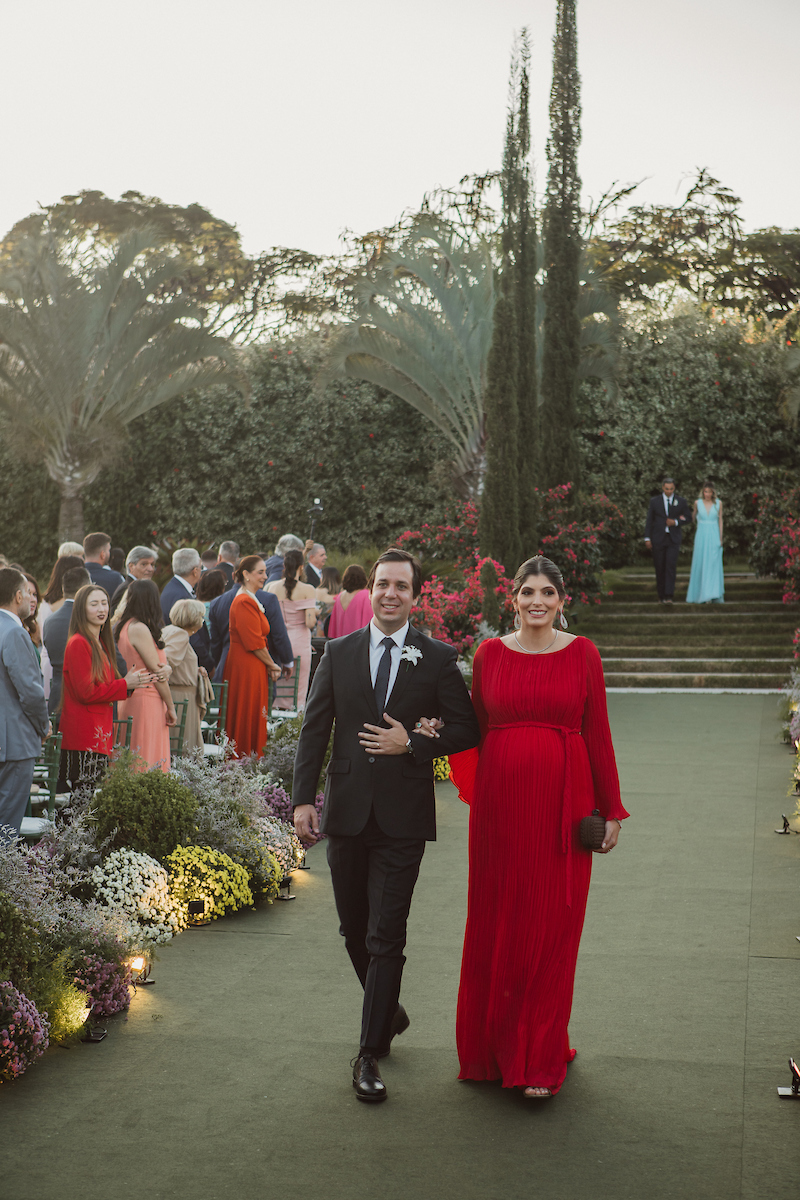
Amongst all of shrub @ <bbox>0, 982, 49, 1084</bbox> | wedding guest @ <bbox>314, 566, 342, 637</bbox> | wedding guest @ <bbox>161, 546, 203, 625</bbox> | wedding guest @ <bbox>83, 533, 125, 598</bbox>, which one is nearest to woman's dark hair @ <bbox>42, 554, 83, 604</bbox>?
wedding guest @ <bbox>161, 546, 203, 625</bbox>

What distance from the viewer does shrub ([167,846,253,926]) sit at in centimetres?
610

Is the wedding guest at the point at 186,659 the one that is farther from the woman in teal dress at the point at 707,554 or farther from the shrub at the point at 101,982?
the woman in teal dress at the point at 707,554

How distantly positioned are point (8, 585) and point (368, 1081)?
10.6 feet

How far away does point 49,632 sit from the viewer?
26.6 ft

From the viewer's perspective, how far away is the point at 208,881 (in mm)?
6191

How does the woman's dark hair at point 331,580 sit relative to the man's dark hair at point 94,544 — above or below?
below

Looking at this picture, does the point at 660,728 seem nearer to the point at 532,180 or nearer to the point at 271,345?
the point at 532,180

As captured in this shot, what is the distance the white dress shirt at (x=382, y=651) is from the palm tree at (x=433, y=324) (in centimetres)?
1688

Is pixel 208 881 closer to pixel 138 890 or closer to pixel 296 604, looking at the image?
pixel 138 890

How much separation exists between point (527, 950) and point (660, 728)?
927 centimetres

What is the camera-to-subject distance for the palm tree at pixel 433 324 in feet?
67.4

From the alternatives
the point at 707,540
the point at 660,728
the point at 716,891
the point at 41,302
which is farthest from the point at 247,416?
the point at 716,891

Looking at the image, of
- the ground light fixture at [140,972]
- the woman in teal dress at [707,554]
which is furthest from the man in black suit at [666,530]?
the ground light fixture at [140,972]

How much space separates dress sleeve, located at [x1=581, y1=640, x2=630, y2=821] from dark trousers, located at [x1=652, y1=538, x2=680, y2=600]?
47.6ft
